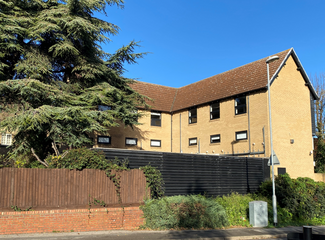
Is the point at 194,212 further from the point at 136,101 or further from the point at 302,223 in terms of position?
the point at 136,101

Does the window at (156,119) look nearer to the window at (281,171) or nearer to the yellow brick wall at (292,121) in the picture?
the yellow brick wall at (292,121)

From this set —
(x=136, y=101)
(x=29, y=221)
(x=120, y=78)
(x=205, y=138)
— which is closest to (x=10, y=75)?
(x=120, y=78)

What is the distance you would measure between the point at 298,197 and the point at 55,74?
15928 mm

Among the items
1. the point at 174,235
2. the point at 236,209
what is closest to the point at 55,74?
the point at 174,235

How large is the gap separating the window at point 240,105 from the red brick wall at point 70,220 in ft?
42.5

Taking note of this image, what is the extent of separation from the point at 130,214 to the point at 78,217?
6.65ft

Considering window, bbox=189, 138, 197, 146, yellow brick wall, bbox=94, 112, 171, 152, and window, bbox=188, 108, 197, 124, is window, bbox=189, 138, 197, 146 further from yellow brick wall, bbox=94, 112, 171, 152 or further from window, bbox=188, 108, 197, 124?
yellow brick wall, bbox=94, 112, 171, 152

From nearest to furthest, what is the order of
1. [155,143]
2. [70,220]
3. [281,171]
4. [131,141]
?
1. [70,220]
2. [281,171]
3. [131,141]
4. [155,143]

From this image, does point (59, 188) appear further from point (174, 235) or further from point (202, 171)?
point (202, 171)

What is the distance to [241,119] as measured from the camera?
22.0 metres

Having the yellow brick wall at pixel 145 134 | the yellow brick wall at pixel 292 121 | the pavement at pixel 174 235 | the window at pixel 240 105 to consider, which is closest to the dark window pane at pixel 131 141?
the yellow brick wall at pixel 145 134

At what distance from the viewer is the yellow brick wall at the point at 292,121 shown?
68.8ft

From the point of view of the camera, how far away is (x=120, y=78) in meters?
19.2

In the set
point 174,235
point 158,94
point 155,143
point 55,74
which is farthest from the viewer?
point 158,94
